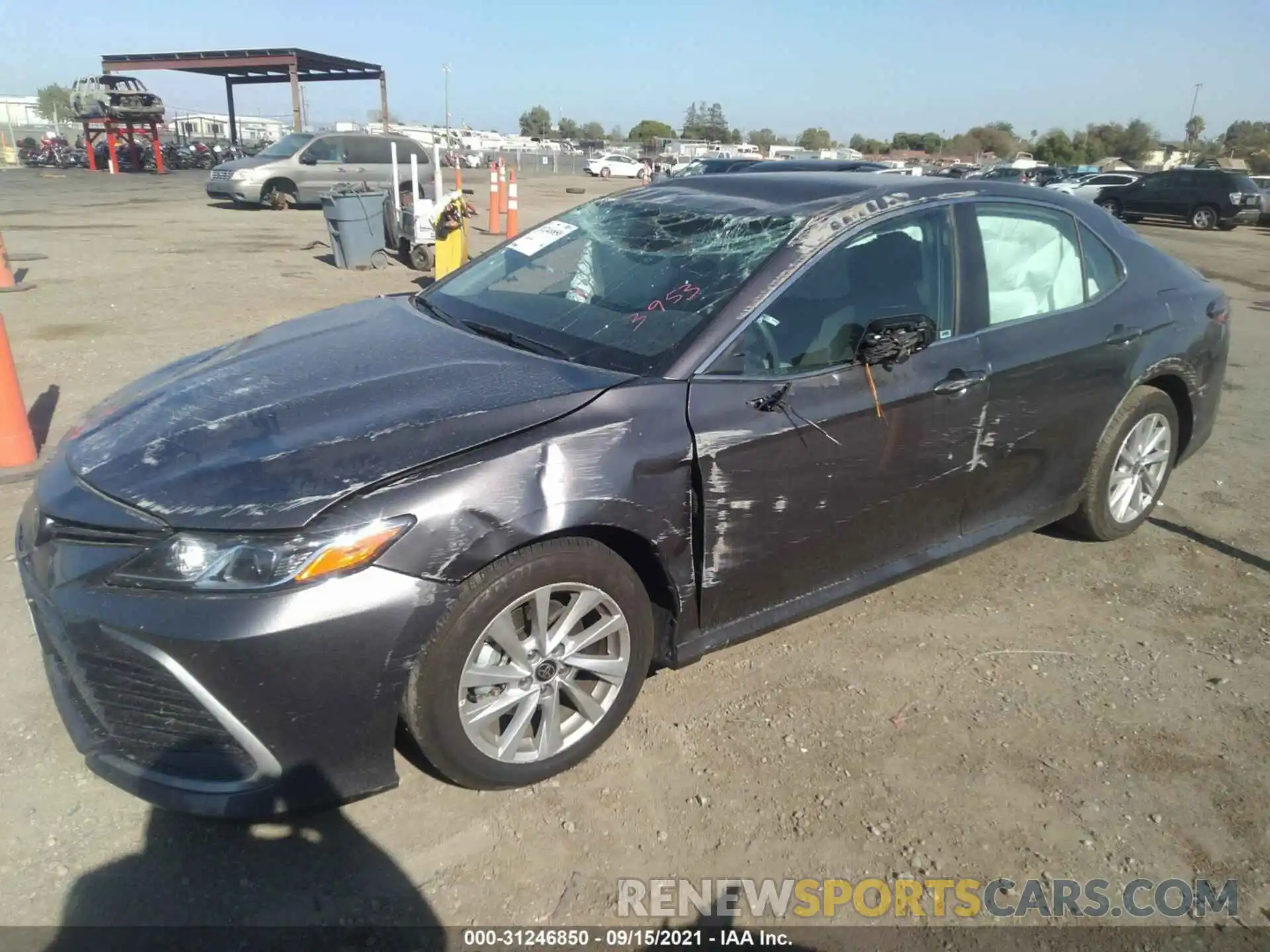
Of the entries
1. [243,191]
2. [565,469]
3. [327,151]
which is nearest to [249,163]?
[243,191]

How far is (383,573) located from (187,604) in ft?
1.52

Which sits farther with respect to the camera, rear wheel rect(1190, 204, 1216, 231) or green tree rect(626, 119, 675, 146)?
green tree rect(626, 119, 675, 146)

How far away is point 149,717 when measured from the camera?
2.22 metres

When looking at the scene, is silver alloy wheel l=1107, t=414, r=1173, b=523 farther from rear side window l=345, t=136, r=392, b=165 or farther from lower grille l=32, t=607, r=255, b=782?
rear side window l=345, t=136, r=392, b=165

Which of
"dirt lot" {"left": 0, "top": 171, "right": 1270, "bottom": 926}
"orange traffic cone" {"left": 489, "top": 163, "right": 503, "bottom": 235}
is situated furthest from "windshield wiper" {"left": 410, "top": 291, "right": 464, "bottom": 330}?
"orange traffic cone" {"left": 489, "top": 163, "right": 503, "bottom": 235}

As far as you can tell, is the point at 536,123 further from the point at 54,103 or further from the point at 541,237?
the point at 541,237

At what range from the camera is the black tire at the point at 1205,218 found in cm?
2628

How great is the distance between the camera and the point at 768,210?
327cm

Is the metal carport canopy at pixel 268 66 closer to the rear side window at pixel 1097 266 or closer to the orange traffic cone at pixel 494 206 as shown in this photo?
the orange traffic cone at pixel 494 206

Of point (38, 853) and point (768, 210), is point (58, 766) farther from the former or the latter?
point (768, 210)

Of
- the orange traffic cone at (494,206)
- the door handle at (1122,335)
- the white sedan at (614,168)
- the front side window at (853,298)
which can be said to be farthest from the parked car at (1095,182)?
the front side window at (853,298)

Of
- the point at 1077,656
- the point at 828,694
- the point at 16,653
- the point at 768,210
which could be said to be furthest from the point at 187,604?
the point at 1077,656

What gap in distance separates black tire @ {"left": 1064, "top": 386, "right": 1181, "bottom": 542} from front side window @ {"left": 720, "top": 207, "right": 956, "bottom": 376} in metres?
1.20

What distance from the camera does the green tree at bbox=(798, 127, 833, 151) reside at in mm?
86625
